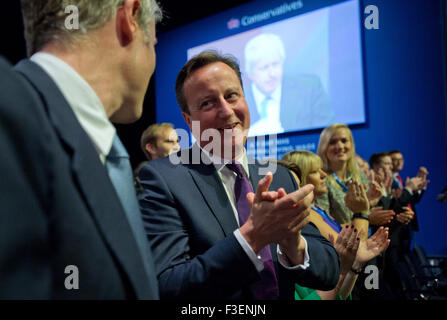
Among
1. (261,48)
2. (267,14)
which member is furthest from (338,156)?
(267,14)

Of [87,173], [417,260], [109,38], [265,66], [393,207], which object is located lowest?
[417,260]

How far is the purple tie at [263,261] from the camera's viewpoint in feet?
3.49

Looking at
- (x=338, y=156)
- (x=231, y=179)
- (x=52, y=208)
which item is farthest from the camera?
(x=338, y=156)

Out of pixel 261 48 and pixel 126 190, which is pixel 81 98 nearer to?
pixel 126 190

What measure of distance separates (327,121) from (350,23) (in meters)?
1.37

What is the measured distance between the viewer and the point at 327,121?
17.4 feet

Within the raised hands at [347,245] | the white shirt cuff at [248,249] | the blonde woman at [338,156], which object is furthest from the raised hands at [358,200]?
the white shirt cuff at [248,249]

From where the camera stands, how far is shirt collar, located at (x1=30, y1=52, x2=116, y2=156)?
2.00ft

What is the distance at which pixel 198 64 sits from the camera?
1306mm

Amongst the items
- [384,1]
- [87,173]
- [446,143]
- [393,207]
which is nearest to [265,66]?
[384,1]

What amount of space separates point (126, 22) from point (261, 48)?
535 cm

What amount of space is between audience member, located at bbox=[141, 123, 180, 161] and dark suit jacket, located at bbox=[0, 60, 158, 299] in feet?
8.73
